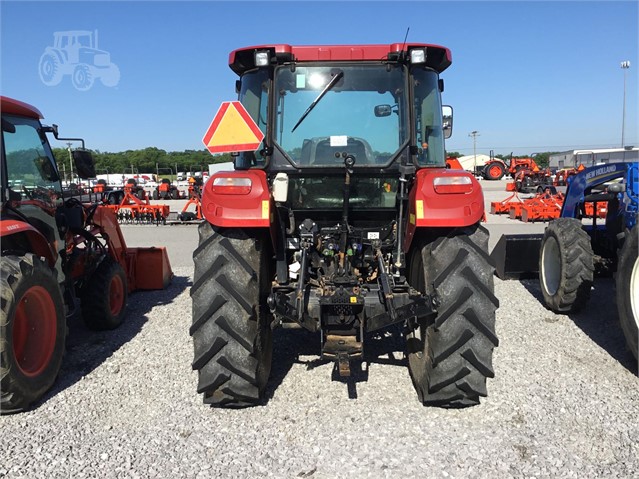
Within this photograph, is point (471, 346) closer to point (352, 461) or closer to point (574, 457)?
point (574, 457)

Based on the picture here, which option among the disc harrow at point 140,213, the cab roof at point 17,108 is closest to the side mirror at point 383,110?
the cab roof at point 17,108

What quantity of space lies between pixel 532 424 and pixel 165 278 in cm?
523

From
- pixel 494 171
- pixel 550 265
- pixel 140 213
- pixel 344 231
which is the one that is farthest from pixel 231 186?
pixel 494 171

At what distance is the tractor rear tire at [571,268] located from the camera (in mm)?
5266

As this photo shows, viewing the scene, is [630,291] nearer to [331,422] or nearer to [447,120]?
[447,120]

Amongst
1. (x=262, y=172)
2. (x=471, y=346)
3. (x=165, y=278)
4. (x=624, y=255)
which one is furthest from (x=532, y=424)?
(x=165, y=278)

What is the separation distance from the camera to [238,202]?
3.26m

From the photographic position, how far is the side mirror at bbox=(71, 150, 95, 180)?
4.71m

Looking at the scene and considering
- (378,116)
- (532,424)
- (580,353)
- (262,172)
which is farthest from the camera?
(580,353)

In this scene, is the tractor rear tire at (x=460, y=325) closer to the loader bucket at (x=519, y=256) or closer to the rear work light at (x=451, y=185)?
the rear work light at (x=451, y=185)

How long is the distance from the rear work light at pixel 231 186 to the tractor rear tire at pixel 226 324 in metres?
0.33

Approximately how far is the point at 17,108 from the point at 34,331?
200cm

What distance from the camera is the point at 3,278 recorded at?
11.0ft

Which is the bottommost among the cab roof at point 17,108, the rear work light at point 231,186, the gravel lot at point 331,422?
the gravel lot at point 331,422
